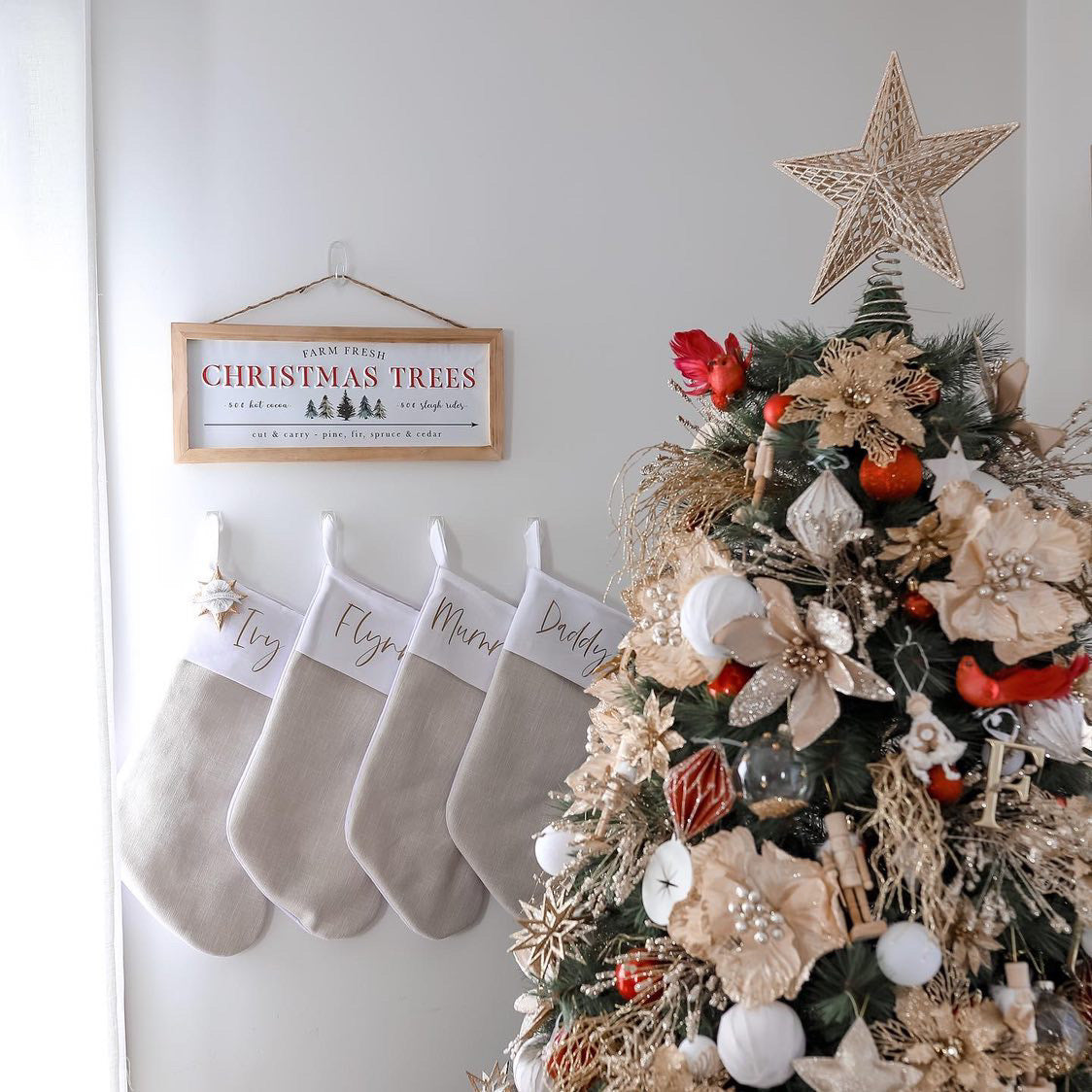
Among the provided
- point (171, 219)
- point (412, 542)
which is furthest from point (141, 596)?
point (171, 219)

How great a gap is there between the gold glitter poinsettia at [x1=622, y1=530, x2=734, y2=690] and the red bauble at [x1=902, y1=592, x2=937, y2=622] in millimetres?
158

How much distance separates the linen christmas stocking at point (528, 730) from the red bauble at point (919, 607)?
2.20ft

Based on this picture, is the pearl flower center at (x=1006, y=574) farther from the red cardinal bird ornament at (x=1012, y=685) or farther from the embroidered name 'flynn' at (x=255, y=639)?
the embroidered name 'flynn' at (x=255, y=639)

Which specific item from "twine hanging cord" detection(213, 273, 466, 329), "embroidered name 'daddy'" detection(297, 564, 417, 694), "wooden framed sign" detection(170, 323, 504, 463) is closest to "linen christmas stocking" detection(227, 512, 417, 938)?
"embroidered name 'daddy'" detection(297, 564, 417, 694)

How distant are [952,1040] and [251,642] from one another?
3.44ft

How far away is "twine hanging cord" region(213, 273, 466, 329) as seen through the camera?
1425 millimetres

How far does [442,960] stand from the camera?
152 centimetres

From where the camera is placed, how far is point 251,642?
1447 millimetres

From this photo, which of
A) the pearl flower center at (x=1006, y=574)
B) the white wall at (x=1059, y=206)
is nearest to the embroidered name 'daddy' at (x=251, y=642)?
the pearl flower center at (x=1006, y=574)

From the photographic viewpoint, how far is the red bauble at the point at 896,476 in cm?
87

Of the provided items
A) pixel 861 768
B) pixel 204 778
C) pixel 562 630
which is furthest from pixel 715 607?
pixel 204 778

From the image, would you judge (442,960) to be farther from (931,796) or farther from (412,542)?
(931,796)

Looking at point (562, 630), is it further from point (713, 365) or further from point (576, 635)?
point (713, 365)

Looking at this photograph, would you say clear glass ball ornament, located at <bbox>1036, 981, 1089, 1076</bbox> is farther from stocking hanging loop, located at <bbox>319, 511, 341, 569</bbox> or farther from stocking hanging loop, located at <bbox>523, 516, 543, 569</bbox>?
stocking hanging loop, located at <bbox>319, 511, 341, 569</bbox>
